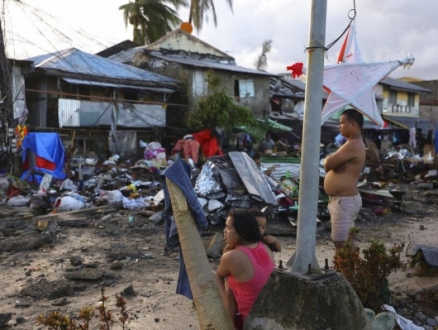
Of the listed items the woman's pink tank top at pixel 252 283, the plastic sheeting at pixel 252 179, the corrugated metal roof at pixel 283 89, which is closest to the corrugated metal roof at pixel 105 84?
the corrugated metal roof at pixel 283 89

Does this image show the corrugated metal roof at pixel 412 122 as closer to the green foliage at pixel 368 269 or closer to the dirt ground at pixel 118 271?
the dirt ground at pixel 118 271

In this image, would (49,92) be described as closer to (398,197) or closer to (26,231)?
(26,231)

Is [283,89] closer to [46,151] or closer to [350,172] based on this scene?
[46,151]

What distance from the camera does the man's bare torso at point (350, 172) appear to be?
4.55 metres

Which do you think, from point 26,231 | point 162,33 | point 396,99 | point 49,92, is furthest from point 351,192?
point 396,99

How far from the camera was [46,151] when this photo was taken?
14.1 m

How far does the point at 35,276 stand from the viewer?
223 inches

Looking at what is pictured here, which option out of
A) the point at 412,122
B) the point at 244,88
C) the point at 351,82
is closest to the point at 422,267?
the point at 351,82

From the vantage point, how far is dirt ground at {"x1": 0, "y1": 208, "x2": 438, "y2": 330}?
Answer: 4.46m

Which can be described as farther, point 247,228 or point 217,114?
point 217,114

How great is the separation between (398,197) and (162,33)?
23181mm

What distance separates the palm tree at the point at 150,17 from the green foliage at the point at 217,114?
37.5 ft

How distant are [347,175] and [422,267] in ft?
5.70

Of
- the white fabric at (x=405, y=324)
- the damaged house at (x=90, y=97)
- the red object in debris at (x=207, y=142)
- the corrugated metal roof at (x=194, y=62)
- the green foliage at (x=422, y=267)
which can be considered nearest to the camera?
the white fabric at (x=405, y=324)
